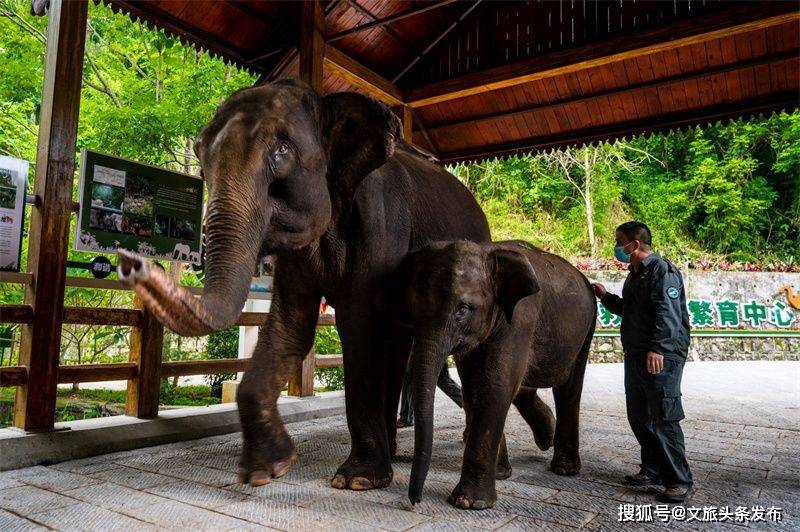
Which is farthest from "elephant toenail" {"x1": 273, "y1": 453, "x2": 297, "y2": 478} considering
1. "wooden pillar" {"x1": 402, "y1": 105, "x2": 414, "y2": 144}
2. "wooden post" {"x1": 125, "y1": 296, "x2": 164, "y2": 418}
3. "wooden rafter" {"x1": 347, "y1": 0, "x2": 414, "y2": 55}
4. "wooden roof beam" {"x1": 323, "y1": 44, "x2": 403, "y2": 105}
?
"wooden pillar" {"x1": 402, "y1": 105, "x2": 414, "y2": 144}

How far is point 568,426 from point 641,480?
0.60 meters

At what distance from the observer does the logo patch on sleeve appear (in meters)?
3.76

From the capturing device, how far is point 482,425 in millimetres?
3293

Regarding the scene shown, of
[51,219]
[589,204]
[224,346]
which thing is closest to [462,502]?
[51,219]

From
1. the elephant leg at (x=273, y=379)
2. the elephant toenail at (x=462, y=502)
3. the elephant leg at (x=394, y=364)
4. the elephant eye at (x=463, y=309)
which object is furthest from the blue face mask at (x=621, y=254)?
the elephant leg at (x=273, y=379)

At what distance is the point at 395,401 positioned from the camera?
4164 millimetres

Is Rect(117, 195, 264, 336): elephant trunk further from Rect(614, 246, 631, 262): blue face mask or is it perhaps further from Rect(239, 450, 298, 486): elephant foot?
Rect(614, 246, 631, 262): blue face mask

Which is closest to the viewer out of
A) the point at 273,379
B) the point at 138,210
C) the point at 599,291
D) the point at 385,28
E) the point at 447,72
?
the point at 273,379

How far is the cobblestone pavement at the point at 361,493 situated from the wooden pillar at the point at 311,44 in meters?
3.81

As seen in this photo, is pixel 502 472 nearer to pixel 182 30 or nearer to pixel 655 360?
pixel 655 360

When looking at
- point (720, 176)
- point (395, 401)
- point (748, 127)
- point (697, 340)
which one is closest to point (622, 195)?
point (720, 176)

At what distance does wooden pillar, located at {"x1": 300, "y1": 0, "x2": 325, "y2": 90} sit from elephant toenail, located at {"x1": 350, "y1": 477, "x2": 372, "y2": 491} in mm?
4487

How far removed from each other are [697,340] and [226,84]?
557 inches

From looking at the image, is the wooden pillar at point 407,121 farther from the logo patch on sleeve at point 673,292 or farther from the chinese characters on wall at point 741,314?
the chinese characters on wall at point 741,314
